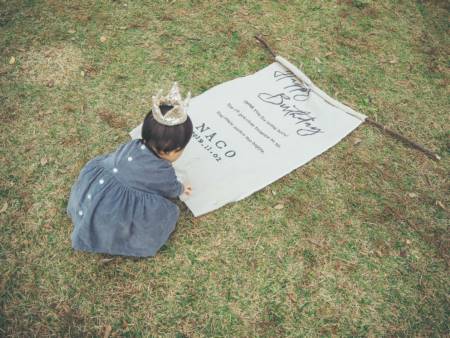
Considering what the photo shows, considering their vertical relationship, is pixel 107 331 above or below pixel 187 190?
below

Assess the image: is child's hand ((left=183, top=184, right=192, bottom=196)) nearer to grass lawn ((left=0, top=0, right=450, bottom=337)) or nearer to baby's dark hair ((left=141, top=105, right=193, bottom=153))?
grass lawn ((left=0, top=0, right=450, bottom=337))

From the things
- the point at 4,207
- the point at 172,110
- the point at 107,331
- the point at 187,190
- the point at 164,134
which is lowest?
the point at 107,331

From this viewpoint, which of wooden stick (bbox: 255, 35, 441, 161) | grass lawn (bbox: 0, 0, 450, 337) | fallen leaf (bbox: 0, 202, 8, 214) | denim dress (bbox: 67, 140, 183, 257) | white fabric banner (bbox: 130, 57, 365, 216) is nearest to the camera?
denim dress (bbox: 67, 140, 183, 257)

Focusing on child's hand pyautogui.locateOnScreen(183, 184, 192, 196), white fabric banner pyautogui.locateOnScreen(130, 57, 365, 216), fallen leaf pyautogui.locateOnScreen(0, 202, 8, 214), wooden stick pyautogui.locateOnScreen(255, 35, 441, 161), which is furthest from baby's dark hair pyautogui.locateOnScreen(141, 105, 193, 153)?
wooden stick pyautogui.locateOnScreen(255, 35, 441, 161)

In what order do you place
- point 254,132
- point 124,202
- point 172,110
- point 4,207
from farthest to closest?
point 254,132 → point 4,207 → point 124,202 → point 172,110

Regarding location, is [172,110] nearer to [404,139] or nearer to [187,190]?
[187,190]

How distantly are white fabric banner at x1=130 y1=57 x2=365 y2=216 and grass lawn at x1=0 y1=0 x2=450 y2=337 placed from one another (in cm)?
11

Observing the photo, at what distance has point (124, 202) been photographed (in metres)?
2.04

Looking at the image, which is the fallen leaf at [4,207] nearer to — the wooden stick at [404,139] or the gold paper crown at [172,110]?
the gold paper crown at [172,110]

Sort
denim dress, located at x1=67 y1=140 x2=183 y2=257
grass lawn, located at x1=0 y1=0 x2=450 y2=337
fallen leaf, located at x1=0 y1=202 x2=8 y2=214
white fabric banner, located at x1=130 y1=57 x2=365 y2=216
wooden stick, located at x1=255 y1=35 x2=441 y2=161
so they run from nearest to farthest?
1. denim dress, located at x1=67 y1=140 x2=183 y2=257
2. grass lawn, located at x1=0 y1=0 x2=450 y2=337
3. fallen leaf, located at x1=0 y1=202 x2=8 y2=214
4. white fabric banner, located at x1=130 y1=57 x2=365 y2=216
5. wooden stick, located at x1=255 y1=35 x2=441 y2=161

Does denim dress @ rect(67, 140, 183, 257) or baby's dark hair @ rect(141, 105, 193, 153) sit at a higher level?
baby's dark hair @ rect(141, 105, 193, 153)

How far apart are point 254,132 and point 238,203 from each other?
2.08 feet

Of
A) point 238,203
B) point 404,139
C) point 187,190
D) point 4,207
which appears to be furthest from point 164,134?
point 404,139

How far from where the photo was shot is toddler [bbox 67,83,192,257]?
77.4 inches
